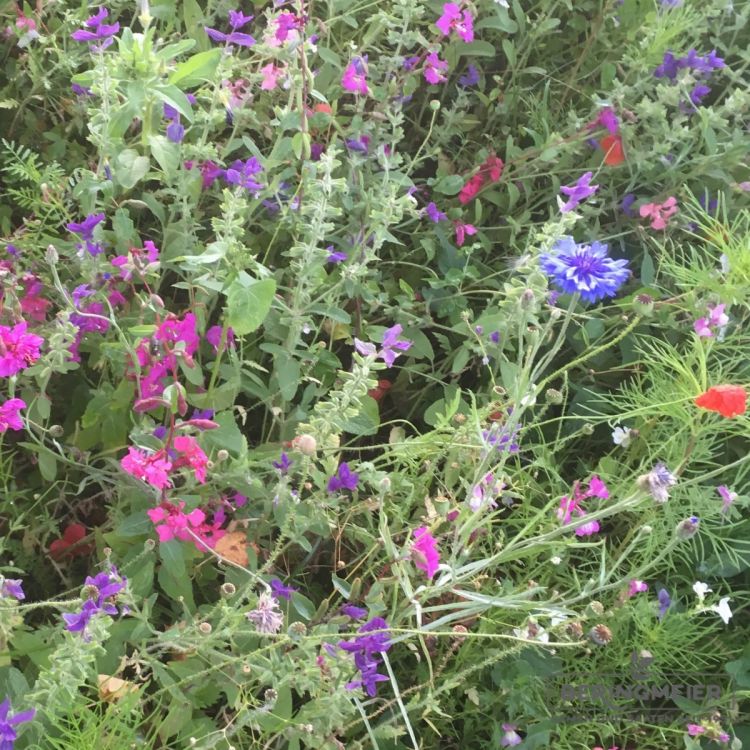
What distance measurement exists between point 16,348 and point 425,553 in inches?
18.8

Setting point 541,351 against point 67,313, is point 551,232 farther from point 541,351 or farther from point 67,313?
point 67,313

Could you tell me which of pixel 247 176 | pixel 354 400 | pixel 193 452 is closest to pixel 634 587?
pixel 354 400

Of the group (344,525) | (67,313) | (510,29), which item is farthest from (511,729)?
(510,29)

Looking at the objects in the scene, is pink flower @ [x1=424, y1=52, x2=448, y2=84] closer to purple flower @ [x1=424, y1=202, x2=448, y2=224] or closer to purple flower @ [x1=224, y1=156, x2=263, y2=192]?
purple flower @ [x1=424, y1=202, x2=448, y2=224]

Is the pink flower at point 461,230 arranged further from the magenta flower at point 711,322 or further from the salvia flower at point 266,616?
the salvia flower at point 266,616

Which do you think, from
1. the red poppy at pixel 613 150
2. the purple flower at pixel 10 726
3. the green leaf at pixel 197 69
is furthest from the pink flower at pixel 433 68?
the purple flower at pixel 10 726

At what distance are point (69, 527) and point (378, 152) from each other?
2.05ft

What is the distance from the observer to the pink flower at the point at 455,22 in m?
1.14

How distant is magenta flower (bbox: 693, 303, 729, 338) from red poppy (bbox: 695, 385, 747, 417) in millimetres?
234

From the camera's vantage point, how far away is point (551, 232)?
3.17 feet

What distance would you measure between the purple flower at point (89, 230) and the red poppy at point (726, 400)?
0.67 meters

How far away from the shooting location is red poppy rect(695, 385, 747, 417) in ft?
2.47

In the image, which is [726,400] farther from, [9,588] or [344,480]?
[9,588]

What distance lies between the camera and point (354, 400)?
859mm
